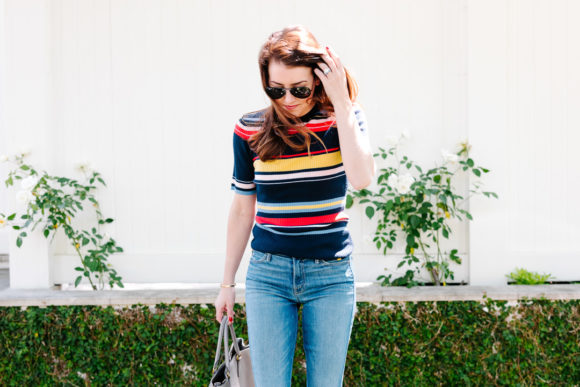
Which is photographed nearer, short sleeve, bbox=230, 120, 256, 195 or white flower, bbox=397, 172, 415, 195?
short sleeve, bbox=230, 120, 256, 195

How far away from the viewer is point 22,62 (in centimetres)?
357

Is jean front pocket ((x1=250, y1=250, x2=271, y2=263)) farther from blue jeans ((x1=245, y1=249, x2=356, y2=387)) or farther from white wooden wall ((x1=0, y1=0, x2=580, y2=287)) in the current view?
white wooden wall ((x1=0, y1=0, x2=580, y2=287))

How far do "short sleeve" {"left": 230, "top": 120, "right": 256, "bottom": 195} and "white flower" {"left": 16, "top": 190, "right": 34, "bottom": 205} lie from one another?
1951mm

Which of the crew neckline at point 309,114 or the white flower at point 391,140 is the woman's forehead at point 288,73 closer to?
the crew neckline at point 309,114

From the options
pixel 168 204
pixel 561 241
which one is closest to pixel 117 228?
pixel 168 204

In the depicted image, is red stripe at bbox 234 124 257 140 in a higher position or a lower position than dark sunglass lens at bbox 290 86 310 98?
lower

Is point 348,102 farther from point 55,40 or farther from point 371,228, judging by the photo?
point 55,40

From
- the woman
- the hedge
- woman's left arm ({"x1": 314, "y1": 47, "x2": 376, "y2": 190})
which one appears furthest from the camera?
the hedge

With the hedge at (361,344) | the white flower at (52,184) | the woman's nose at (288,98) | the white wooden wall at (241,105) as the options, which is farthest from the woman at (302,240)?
the white flower at (52,184)

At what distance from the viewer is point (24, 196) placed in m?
3.38

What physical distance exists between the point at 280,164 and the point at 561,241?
99.8 inches

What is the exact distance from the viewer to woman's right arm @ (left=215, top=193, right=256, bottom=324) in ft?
6.54

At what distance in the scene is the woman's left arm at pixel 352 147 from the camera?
1722 millimetres

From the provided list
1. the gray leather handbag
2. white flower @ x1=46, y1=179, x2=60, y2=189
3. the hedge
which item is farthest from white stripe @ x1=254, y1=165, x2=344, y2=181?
white flower @ x1=46, y1=179, x2=60, y2=189
